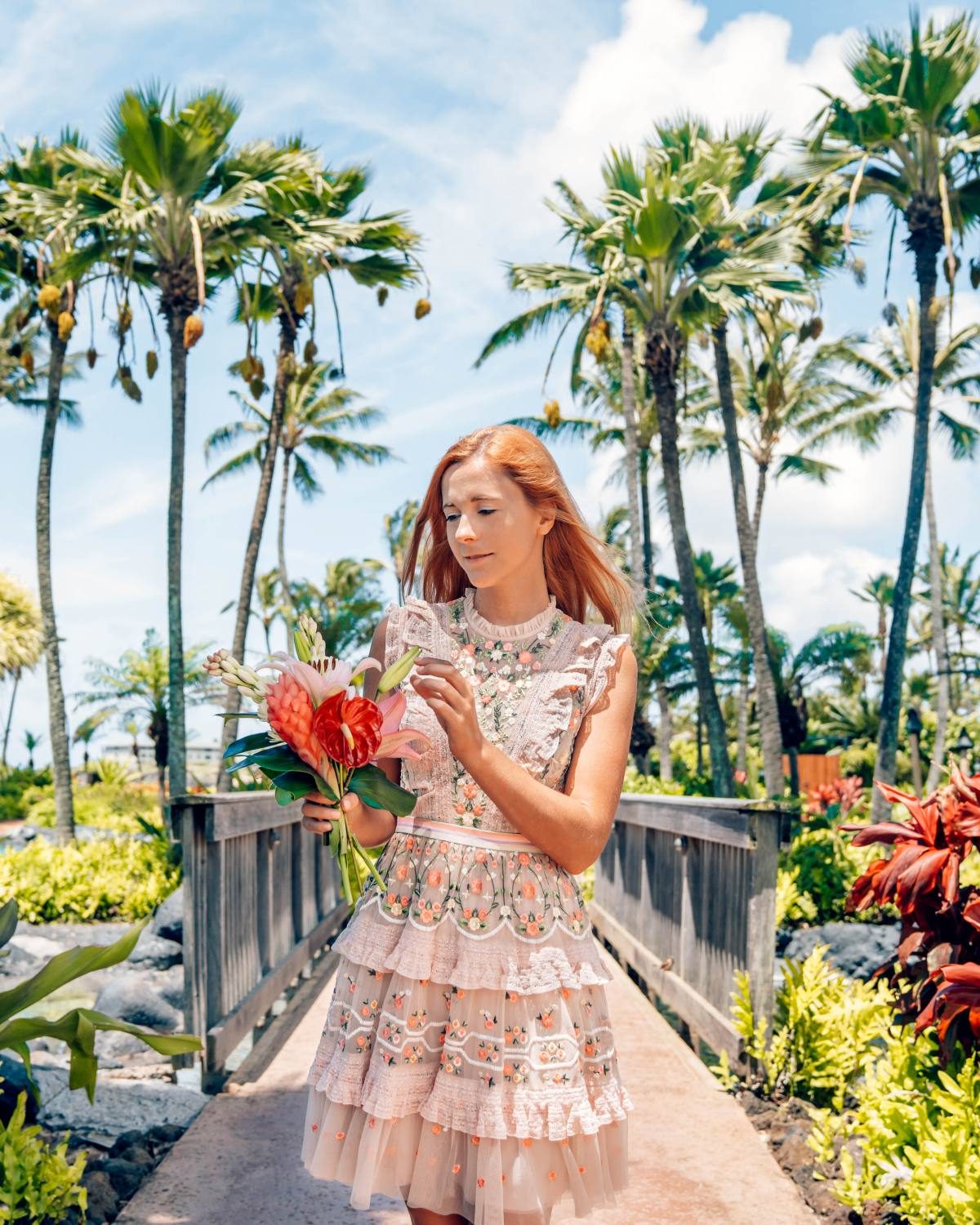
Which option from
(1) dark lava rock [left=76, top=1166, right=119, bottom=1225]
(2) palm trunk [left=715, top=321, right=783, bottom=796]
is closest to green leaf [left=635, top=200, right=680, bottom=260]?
(2) palm trunk [left=715, top=321, right=783, bottom=796]

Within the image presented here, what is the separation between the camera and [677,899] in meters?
6.31

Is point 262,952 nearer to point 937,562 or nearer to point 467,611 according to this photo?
point 467,611

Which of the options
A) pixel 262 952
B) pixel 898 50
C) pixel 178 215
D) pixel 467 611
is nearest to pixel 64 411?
pixel 178 215

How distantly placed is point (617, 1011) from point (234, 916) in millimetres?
2203

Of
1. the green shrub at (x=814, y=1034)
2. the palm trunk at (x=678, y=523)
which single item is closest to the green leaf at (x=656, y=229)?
the palm trunk at (x=678, y=523)

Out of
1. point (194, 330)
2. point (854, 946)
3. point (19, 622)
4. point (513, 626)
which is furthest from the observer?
point (19, 622)

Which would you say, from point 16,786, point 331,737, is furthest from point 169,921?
point 16,786

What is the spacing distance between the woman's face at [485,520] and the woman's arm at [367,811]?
236 millimetres

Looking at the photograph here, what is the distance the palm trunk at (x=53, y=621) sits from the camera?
16.9 meters

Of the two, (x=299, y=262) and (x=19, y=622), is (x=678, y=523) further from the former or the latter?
(x=19, y=622)

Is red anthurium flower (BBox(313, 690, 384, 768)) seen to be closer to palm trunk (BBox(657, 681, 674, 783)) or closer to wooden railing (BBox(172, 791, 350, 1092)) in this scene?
wooden railing (BBox(172, 791, 350, 1092))

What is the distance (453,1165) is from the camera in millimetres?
1933

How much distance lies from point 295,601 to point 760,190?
84.7ft

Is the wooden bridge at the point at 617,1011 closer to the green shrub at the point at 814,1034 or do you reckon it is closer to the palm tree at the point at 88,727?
the green shrub at the point at 814,1034
